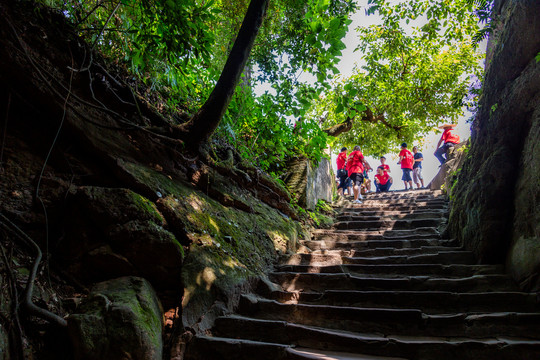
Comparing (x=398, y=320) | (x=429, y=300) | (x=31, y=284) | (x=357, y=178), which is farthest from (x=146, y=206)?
(x=357, y=178)

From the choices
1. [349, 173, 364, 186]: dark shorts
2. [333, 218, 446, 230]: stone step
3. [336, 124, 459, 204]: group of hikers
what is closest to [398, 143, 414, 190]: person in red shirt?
[336, 124, 459, 204]: group of hikers

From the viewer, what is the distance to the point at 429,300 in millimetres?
2768

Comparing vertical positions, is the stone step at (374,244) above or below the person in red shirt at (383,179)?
below

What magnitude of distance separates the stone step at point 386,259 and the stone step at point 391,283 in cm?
52

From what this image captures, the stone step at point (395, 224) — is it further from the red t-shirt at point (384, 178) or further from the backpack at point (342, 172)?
the red t-shirt at point (384, 178)

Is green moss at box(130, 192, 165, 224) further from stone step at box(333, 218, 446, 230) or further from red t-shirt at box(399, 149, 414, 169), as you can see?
red t-shirt at box(399, 149, 414, 169)

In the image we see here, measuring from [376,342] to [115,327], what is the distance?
6.60 feet

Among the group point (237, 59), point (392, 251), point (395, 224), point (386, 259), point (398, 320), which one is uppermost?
point (237, 59)

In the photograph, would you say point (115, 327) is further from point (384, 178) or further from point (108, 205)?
point (384, 178)

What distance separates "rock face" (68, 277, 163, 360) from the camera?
1.88m

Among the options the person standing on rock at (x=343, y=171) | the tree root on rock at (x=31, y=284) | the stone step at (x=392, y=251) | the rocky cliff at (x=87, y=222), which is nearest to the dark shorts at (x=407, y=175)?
the person standing on rock at (x=343, y=171)

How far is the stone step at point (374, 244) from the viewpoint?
427 cm

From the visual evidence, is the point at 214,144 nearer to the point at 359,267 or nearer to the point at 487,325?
the point at 359,267

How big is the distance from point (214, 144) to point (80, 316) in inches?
124
